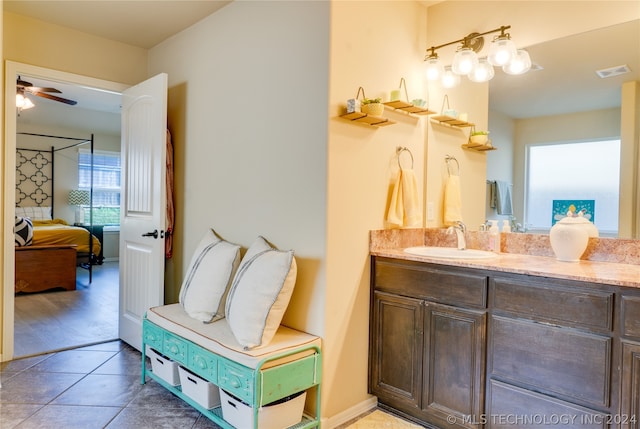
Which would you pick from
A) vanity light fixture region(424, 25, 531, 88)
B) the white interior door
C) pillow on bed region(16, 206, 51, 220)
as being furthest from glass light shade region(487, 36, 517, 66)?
pillow on bed region(16, 206, 51, 220)

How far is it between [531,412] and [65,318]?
4.06m

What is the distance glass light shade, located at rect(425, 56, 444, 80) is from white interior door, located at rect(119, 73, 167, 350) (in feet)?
6.01

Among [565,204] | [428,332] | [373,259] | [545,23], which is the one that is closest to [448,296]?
→ [428,332]

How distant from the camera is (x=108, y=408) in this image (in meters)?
2.30

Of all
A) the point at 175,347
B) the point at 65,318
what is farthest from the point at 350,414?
the point at 65,318

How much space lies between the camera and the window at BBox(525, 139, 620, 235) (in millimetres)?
2098

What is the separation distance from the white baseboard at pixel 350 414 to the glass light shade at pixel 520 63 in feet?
6.86

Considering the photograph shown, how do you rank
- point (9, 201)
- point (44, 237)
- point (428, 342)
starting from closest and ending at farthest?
1. point (428, 342)
2. point (9, 201)
3. point (44, 237)

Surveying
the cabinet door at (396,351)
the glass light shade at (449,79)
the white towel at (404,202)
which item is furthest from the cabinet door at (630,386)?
the glass light shade at (449,79)

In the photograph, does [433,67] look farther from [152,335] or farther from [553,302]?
[152,335]

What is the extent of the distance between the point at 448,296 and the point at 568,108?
4.12 ft

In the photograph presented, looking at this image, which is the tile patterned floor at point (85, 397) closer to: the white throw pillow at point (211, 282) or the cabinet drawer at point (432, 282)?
the white throw pillow at point (211, 282)

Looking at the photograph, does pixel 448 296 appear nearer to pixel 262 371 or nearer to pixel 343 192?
pixel 343 192

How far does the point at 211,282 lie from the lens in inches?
94.4
